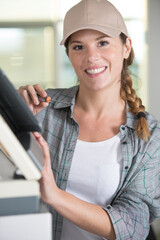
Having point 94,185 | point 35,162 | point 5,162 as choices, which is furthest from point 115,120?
point 35,162

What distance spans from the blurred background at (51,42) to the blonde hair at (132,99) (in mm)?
2046

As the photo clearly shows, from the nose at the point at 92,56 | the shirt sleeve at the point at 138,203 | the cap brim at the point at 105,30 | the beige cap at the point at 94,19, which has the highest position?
the beige cap at the point at 94,19

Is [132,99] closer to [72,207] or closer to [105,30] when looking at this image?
[105,30]

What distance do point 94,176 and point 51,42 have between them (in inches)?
101

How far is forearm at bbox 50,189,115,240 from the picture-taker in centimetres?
97

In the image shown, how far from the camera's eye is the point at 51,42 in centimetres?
367

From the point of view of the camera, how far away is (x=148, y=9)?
12.1 feet

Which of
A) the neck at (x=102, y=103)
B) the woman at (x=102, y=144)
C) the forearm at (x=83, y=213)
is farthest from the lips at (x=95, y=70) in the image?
the forearm at (x=83, y=213)

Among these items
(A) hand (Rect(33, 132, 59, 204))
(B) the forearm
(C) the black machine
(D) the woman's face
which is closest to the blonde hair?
(D) the woman's face

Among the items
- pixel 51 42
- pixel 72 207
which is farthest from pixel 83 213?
pixel 51 42

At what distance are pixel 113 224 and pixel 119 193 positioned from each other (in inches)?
6.7

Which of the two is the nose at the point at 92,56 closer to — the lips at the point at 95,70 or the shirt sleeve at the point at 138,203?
the lips at the point at 95,70

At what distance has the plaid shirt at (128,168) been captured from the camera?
1252mm

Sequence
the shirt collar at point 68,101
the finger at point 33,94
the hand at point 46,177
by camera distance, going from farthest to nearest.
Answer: the shirt collar at point 68,101 < the finger at point 33,94 < the hand at point 46,177
